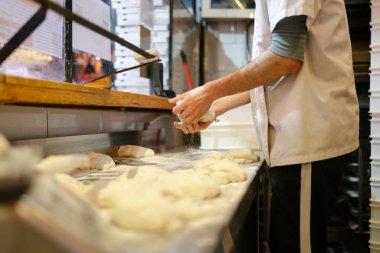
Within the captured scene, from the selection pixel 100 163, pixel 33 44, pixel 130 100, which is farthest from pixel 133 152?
pixel 33 44

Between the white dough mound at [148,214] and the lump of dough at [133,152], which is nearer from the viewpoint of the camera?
the white dough mound at [148,214]

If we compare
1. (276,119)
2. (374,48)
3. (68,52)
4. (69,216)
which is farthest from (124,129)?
(69,216)

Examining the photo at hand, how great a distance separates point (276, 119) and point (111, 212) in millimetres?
863

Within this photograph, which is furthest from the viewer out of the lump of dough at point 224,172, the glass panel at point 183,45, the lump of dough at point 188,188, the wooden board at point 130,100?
the glass panel at point 183,45

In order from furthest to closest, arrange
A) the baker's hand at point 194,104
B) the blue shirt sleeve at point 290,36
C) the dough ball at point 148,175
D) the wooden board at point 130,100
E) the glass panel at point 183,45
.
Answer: the glass panel at point 183,45 < the wooden board at point 130,100 < the baker's hand at point 194,104 < the blue shirt sleeve at point 290,36 < the dough ball at point 148,175

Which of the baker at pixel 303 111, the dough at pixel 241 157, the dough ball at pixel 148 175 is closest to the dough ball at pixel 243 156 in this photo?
the dough at pixel 241 157

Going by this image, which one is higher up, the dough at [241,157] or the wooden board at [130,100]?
the wooden board at [130,100]

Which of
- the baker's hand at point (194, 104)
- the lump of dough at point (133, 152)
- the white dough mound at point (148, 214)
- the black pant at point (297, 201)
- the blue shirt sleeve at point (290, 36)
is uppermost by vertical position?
the blue shirt sleeve at point (290, 36)

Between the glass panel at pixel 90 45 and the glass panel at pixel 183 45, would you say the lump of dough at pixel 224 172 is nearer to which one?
the glass panel at pixel 90 45

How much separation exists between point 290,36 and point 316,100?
9.9 inches

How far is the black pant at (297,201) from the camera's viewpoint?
4.23 ft

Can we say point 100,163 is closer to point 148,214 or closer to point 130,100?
point 130,100

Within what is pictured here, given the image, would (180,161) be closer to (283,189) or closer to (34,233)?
(283,189)

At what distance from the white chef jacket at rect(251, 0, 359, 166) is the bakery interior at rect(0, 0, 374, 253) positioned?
0.63 ft
